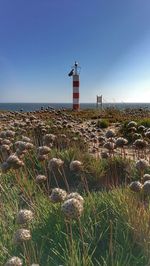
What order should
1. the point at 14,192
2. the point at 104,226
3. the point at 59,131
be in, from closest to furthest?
the point at 104,226
the point at 14,192
the point at 59,131

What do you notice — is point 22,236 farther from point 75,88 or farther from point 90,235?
point 75,88

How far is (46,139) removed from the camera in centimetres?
638

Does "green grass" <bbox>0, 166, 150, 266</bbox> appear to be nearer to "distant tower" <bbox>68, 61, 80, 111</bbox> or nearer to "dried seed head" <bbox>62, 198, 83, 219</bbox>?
"dried seed head" <bbox>62, 198, 83, 219</bbox>

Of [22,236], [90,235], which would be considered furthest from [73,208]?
[90,235]

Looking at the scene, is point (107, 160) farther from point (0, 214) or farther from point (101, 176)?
point (0, 214)

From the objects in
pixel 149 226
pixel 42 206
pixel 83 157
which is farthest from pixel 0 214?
pixel 83 157

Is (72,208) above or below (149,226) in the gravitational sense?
above

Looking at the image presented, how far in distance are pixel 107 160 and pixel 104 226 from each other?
350cm

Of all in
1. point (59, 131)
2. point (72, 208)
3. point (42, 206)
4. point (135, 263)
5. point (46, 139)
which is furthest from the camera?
point (59, 131)

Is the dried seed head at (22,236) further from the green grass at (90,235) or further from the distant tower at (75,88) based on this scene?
the distant tower at (75,88)

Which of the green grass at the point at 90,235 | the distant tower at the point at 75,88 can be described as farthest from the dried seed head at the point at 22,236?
the distant tower at the point at 75,88

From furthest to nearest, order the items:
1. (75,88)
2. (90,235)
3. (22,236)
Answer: (75,88), (90,235), (22,236)

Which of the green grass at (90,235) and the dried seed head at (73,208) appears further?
the green grass at (90,235)

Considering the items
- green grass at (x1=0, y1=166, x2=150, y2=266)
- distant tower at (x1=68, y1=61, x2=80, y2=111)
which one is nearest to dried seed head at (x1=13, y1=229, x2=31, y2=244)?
green grass at (x1=0, y1=166, x2=150, y2=266)
